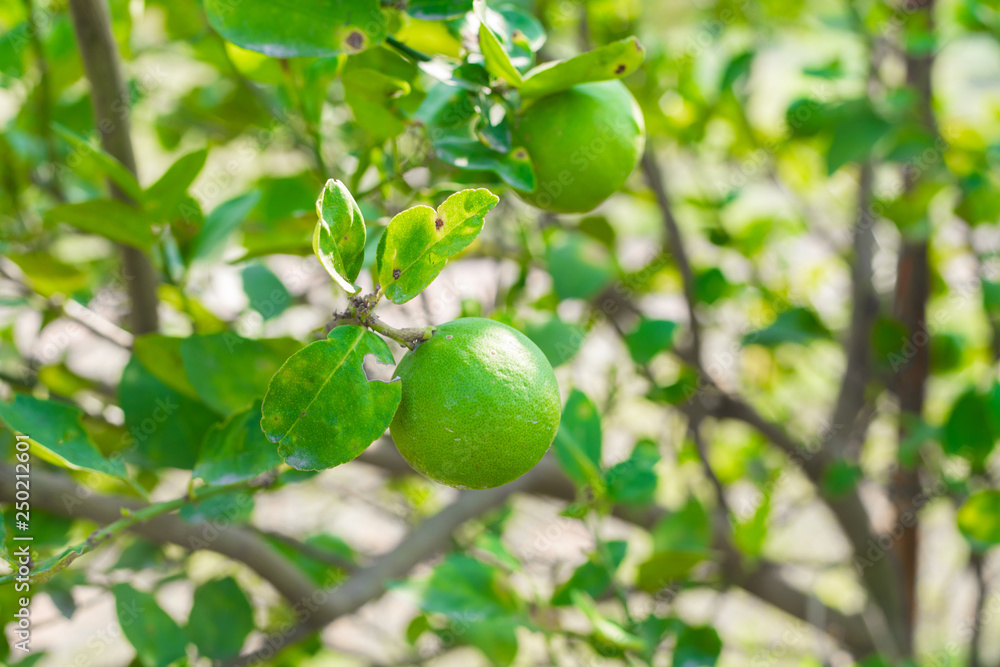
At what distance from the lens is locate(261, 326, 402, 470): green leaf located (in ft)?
1.33

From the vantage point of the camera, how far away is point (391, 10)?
56 centimetres

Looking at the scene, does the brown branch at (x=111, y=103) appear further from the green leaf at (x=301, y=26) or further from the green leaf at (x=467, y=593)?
the green leaf at (x=467, y=593)

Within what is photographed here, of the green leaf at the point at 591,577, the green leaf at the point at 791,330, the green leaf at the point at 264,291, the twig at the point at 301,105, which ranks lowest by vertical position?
the green leaf at the point at 791,330

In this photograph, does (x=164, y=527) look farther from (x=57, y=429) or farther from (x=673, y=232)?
(x=673, y=232)

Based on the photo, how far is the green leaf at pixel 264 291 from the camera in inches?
29.8

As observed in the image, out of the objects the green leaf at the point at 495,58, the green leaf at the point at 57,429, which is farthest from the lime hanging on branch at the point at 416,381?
the green leaf at the point at 57,429

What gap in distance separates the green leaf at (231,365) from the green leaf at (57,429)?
0.28 feet

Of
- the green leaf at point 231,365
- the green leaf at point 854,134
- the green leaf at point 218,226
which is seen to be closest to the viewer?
the green leaf at point 231,365

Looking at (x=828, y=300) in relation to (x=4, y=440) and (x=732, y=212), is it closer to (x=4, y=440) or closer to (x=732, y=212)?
(x=732, y=212)

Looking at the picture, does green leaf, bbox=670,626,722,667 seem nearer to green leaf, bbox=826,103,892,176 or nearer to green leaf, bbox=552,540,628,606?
green leaf, bbox=552,540,628,606

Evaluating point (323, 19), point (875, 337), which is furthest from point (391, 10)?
point (875, 337)

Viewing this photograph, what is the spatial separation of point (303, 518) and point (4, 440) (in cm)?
137

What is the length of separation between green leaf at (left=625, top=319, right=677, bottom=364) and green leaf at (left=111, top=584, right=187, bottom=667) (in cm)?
60

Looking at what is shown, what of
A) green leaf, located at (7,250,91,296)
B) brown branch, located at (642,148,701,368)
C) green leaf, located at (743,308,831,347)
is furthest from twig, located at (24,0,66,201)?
green leaf, located at (743,308,831,347)
